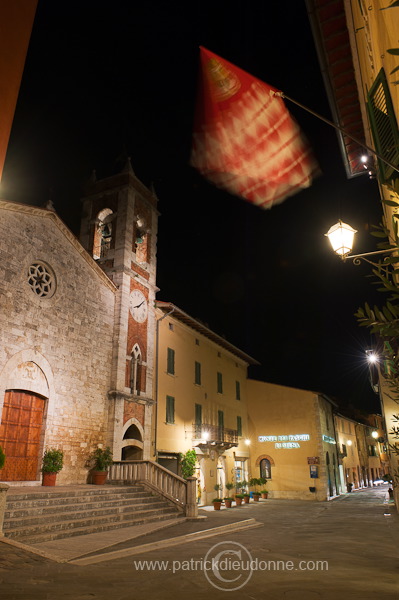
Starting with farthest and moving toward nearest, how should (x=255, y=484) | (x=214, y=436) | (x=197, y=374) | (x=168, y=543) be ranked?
(x=255, y=484) < (x=197, y=374) < (x=214, y=436) < (x=168, y=543)

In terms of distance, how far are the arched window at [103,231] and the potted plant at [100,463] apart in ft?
29.5

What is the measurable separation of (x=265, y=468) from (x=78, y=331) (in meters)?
18.7

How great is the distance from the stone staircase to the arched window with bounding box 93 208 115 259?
1098 cm

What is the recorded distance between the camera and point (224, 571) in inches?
273

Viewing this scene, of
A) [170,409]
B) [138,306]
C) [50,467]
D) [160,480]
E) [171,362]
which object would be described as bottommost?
[160,480]

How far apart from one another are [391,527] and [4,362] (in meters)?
12.6

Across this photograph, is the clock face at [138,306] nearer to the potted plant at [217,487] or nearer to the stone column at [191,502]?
the stone column at [191,502]

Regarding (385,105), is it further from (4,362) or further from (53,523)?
(4,362)

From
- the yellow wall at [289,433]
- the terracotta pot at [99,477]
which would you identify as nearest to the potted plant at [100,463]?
the terracotta pot at [99,477]

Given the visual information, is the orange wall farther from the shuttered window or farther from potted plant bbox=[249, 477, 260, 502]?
potted plant bbox=[249, 477, 260, 502]

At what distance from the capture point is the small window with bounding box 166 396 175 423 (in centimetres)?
2106

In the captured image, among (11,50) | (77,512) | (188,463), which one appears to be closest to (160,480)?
(77,512)

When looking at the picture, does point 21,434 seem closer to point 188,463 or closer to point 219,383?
point 188,463

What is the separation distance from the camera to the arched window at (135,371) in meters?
18.9
